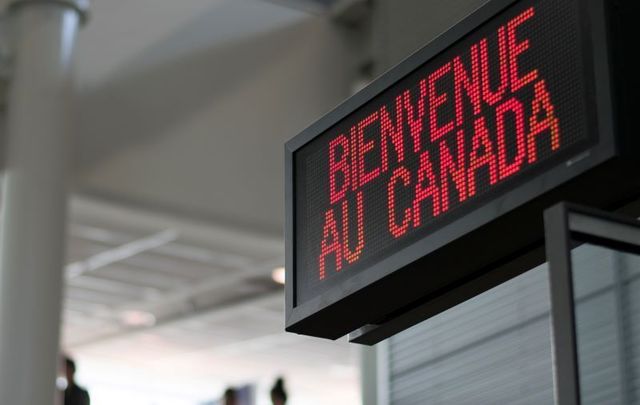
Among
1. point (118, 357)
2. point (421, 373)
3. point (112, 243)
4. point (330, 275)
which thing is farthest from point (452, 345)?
point (118, 357)

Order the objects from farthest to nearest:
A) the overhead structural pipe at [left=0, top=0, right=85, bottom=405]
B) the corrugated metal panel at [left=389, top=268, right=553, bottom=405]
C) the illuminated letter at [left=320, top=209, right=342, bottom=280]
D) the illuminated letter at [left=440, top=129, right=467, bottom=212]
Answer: the overhead structural pipe at [left=0, top=0, right=85, bottom=405]
the corrugated metal panel at [left=389, top=268, right=553, bottom=405]
the illuminated letter at [left=320, top=209, right=342, bottom=280]
the illuminated letter at [left=440, top=129, right=467, bottom=212]

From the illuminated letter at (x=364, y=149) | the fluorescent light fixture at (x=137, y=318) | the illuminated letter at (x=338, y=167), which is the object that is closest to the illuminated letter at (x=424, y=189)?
the illuminated letter at (x=364, y=149)

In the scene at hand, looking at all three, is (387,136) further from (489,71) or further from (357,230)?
(489,71)

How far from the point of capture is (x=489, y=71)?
365 cm

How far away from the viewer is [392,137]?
4.00m

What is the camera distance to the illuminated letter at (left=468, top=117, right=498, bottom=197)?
3.58 m

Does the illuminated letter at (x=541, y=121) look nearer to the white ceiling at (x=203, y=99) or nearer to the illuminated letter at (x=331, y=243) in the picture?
the illuminated letter at (x=331, y=243)

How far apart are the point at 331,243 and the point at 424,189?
0.50 meters

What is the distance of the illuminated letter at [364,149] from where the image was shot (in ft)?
13.3

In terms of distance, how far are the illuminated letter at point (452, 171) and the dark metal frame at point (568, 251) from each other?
53cm

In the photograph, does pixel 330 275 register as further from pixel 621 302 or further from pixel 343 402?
pixel 343 402

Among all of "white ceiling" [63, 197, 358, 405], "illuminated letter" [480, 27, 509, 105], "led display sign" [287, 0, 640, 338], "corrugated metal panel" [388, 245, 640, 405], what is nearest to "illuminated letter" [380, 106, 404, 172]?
"led display sign" [287, 0, 640, 338]

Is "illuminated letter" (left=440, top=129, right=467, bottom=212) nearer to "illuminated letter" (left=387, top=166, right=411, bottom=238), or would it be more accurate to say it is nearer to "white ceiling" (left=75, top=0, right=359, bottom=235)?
"illuminated letter" (left=387, top=166, right=411, bottom=238)

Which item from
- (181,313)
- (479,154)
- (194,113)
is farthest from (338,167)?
(181,313)
